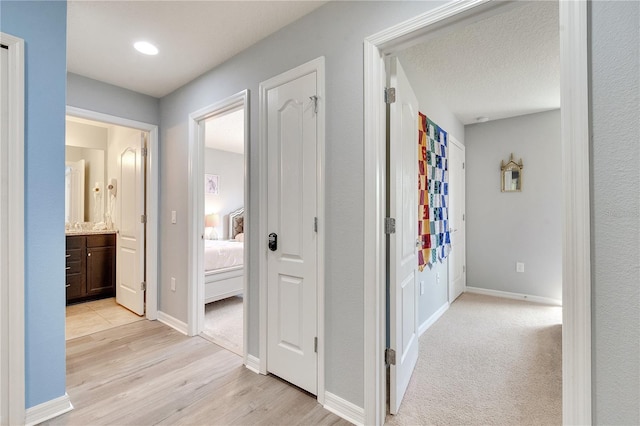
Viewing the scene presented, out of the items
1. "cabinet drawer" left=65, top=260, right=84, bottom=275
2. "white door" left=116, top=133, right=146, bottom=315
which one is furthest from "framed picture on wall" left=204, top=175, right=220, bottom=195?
"cabinet drawer" left=65, top=260, right=84, bottom=275

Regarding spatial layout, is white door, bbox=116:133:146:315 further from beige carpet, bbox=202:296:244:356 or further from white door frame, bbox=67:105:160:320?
beige carpet, bbox=202:296:244:356

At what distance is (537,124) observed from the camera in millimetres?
3809

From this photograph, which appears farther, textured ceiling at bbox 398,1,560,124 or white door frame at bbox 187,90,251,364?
white door frame at bbox 187,90,251,364

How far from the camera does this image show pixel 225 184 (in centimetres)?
620

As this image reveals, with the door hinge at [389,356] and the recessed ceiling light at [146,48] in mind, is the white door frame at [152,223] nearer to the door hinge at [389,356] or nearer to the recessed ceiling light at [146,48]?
the recessed ceiling light at [146,48]

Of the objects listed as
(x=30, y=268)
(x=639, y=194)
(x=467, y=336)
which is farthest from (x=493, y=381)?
(x=30, y=268)

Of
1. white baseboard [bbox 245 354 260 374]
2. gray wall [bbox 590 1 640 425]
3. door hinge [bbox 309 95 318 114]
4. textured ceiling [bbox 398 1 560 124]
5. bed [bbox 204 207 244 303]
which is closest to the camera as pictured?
gray wall [bbox 590 1 640 425]

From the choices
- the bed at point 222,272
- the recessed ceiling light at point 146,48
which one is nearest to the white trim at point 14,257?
the recessed ceiling light at point 146,48

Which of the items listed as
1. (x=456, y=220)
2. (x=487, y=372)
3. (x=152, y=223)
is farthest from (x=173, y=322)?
(x=456, y=220)

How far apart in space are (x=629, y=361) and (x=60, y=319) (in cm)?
264

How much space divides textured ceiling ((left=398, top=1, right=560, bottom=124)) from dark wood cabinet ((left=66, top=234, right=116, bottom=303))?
434cm

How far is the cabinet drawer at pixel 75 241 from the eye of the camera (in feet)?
12.3

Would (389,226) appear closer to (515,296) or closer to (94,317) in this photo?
(515,296)

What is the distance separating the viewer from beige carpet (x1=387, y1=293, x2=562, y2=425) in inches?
66.5
